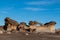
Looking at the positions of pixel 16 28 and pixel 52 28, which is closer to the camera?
pixel 16 28

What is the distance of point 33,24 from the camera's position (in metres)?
60.2

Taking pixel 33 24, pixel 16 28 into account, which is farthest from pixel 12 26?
pixel 33 24

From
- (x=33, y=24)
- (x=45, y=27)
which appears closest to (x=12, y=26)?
(x=33, y=24)

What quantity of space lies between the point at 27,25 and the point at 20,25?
2240 millimetres

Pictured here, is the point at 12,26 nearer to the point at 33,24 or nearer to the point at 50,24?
the point at 33,24

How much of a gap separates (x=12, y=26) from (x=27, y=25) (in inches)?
176

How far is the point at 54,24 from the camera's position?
63.3m

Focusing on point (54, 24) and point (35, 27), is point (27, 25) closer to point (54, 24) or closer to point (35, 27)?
point (35, 27)

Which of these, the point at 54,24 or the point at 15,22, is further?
the point at 54,24

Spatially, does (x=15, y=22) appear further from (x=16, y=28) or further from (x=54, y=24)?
(x=54, y=24)

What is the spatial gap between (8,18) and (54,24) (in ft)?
47.5

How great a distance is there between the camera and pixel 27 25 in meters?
60.7

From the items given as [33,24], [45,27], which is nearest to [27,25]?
[33,24]

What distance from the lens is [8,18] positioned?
58.3 m
